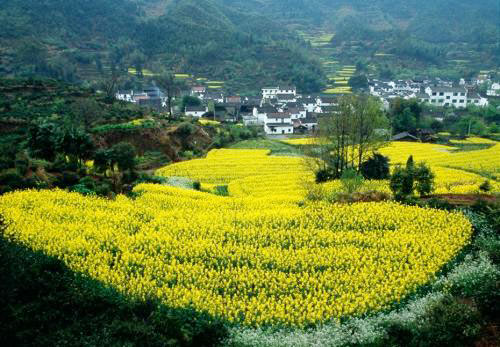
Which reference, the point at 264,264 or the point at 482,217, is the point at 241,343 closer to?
the point at 264,264

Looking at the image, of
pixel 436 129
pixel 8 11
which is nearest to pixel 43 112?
pixel 436 129

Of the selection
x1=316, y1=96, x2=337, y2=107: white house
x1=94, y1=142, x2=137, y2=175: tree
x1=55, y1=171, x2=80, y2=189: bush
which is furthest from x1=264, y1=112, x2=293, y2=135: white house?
x1=55, y1=171, x2=80, y2=189: bush

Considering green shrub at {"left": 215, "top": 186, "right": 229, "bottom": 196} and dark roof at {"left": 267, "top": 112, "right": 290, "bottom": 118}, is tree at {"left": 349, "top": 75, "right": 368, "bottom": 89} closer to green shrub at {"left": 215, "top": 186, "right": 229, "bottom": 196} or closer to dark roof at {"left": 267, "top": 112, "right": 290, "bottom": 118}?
dark roof at {"left": 267, "top": 112, "right": 290, "bottom": 118}

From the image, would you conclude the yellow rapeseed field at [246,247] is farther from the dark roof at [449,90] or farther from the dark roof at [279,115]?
the dark roof at [449,90]

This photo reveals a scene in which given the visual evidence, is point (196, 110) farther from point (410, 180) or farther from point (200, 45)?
point (410, 180)

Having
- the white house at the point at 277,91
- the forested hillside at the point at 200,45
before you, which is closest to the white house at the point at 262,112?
the white house at the point at 277,91

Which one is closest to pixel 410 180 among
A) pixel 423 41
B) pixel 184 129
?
pixel 184 129
